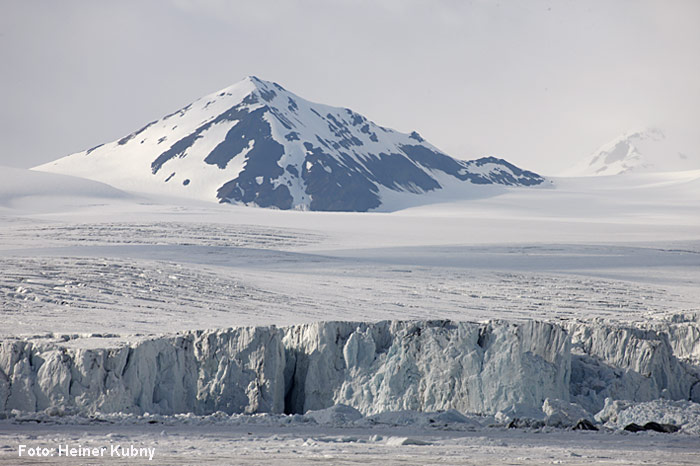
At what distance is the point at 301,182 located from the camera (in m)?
159

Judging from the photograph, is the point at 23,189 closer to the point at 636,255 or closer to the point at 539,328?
the point at 636,255

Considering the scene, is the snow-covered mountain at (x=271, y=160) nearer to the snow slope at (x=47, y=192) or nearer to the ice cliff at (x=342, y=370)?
the snow slope at (x=47, y=192)

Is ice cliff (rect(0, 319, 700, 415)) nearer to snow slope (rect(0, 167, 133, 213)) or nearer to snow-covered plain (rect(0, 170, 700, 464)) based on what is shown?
snow-covered plain (rect(0, 170, 700, 464))

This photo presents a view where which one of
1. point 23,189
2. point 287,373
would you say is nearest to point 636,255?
point 287,373

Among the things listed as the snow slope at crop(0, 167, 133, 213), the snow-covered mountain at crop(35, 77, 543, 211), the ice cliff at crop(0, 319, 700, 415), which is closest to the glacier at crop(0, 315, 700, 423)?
the ice cliff at crop(0, 319, 700, 415)

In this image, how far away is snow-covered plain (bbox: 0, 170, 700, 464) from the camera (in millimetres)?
12883

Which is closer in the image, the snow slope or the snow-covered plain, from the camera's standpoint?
the snow-covered plain

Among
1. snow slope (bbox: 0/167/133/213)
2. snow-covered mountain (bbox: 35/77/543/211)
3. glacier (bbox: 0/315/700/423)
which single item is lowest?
glacier (bbox: 0/315/700/423)

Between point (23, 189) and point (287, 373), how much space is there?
92.1 meters

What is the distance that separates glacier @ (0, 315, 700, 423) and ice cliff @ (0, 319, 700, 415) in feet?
0.08

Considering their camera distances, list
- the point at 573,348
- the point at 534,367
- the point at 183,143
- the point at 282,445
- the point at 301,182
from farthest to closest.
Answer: the point at 183,143
the point at 301,182
the point at 573,348
the point at 534,367
the point at 282,445

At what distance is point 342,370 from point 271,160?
14880 cm

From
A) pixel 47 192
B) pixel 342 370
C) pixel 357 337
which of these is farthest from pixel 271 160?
pixel 342 370

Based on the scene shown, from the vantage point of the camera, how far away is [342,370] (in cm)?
1919
